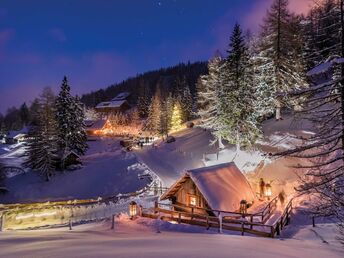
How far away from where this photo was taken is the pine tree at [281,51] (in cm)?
3901

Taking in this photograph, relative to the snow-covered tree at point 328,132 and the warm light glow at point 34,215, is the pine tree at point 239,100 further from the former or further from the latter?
the snow-covered tree at point 328,132

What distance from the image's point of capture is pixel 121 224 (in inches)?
755

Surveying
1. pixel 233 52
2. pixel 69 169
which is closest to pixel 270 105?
pixel 233 52

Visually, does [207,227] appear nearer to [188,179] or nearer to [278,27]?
[188,179]

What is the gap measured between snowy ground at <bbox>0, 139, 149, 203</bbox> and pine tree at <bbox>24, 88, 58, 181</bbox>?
1634mm

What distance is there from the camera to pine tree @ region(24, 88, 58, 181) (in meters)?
45.6

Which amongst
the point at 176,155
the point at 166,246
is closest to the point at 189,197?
the point at 166,246

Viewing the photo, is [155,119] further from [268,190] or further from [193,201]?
[193,201]

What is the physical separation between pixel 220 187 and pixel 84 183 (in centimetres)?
2673

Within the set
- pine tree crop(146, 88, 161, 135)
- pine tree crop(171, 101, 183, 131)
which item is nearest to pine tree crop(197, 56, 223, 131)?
pine tree crop(171, 101, 183, 131)

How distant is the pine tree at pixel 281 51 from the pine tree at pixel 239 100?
11.4 feet

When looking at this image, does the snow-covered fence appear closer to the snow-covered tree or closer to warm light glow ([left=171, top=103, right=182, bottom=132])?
the snow-covered tree

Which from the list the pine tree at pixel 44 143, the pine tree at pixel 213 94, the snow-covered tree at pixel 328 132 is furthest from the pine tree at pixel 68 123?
the snow-covered tree at pixel 328 132

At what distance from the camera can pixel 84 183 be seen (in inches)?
1758
